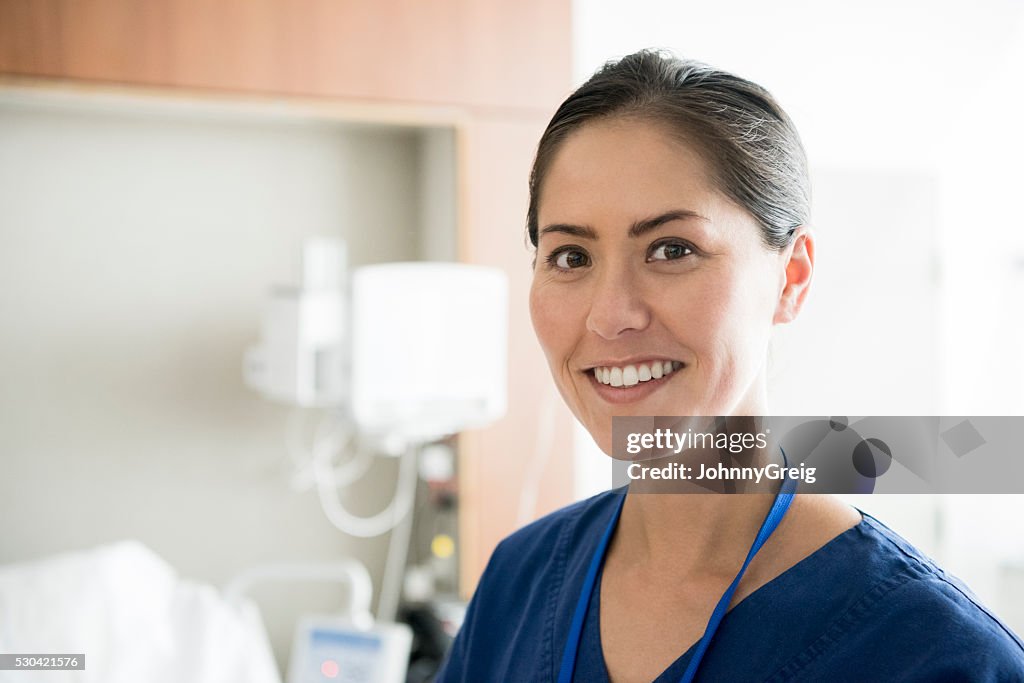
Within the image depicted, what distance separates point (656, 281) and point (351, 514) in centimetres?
172

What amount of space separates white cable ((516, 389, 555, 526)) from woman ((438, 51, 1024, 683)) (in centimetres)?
129

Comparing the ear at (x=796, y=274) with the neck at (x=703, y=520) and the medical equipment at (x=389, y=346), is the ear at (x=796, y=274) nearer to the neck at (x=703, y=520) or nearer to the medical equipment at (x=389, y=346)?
the neck at (x=703, y=520)

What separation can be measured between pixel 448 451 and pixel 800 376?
3.59ft

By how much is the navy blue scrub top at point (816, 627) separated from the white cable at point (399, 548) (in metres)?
1.36

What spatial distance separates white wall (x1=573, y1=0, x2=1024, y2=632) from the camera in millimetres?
2764

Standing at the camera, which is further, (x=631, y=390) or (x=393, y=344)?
(x=393, y=344)

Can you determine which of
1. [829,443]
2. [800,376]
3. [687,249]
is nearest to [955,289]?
[800,376]

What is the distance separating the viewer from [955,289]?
2.85 m

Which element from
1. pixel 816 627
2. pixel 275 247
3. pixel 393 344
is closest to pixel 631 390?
pixel 816 627

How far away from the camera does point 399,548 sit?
8.05 ft

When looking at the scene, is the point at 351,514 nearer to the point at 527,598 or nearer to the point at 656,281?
the point at 527,598

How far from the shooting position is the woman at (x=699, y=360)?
85cm

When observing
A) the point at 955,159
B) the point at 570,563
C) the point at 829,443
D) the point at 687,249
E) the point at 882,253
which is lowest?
the point at 570,563

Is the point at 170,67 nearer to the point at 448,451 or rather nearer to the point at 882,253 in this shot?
the point at 448,451
